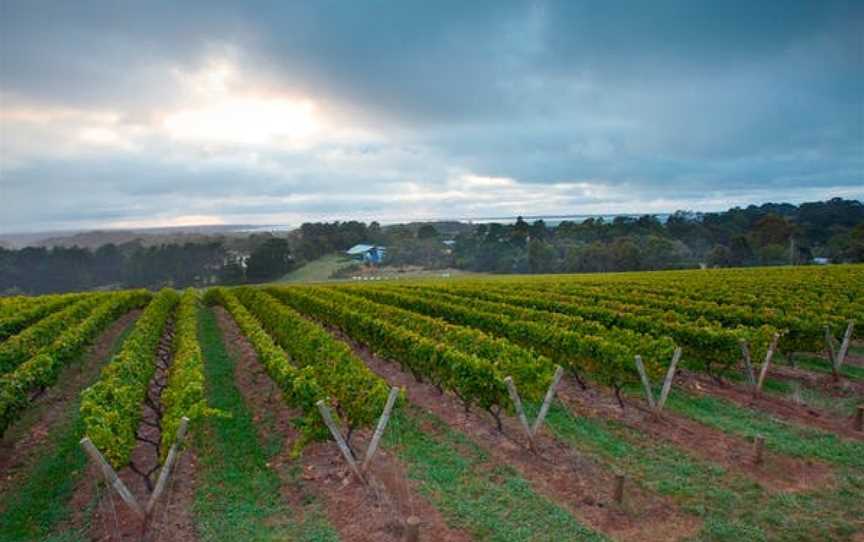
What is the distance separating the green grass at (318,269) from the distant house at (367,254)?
7.14 feet

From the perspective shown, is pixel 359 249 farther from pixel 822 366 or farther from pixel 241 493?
pixel 241 493

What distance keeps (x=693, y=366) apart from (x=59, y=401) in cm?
1754

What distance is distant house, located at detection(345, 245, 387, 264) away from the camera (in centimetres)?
10336

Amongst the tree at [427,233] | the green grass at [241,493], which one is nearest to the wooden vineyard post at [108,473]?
the green grass at [241,493]

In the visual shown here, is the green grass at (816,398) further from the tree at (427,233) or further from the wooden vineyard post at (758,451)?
the tree at (427,233)

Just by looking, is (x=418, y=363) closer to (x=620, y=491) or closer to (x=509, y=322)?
(x=509, y=322)

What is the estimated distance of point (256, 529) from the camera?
24.5 ft

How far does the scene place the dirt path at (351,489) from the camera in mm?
7332

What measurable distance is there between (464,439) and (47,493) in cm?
742

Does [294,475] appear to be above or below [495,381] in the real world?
below

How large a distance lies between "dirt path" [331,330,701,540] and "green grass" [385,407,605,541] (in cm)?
26

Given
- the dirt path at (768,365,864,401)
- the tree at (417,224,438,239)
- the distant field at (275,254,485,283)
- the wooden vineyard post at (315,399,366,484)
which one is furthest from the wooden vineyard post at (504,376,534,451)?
the tree at (417,224,438,239)

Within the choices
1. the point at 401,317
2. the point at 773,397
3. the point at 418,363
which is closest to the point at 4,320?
the point at 401,317

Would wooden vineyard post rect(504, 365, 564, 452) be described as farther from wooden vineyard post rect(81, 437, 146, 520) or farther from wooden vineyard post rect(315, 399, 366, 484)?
wooden vineyard post rect(81, 437, 146, 520)
